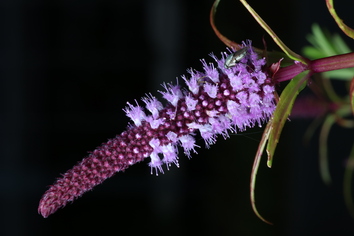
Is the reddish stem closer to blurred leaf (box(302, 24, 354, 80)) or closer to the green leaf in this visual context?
the green leaf

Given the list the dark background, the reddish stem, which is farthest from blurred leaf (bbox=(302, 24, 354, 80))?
the dark background

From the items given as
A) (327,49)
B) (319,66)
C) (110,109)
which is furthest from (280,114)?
(110,109)

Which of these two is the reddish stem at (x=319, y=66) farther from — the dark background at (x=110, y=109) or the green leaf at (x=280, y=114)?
the dark background at (x=110, y=109)

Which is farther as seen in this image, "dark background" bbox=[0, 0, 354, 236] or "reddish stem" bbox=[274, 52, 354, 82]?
"dark background" bbox=[0, 0, 354, 236]

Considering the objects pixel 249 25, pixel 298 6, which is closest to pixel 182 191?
pixel 249 25

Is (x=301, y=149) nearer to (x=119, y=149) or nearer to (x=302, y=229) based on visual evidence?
(x=302, y=229)
